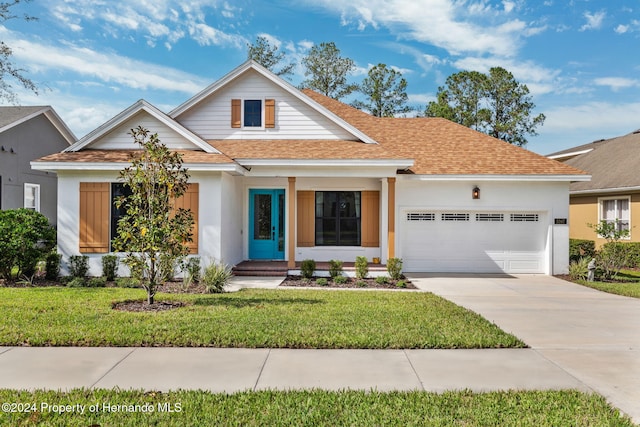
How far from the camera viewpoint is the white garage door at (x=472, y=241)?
14602mm

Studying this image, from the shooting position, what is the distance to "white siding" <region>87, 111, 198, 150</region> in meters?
13.0

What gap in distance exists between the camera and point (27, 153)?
1880 centimetres

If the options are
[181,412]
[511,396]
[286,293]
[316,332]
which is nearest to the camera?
[181,412]

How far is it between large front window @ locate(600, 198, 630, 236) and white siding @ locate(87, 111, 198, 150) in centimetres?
1667

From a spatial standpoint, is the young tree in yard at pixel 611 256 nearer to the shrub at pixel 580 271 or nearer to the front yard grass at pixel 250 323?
the shrub at pixel 580 271

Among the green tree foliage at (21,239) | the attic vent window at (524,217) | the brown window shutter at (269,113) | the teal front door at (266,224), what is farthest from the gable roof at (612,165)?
the green tree foliage at (21,239)

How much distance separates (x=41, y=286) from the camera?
432 inches

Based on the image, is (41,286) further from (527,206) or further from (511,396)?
(527,206)

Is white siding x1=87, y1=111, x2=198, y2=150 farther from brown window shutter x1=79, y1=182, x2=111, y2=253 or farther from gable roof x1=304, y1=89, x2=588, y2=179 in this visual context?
gable roof x1=304, y1=89, x2=588, y2=179

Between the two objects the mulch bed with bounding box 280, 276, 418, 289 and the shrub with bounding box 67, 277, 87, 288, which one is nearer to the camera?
the shrub with bounding box 67, 277, 87, 288

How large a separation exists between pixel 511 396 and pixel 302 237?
11.0 metres

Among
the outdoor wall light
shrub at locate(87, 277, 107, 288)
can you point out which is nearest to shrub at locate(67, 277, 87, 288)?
shrub at locate(87, 277, 107, 288)

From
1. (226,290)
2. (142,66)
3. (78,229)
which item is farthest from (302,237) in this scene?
(142,66)

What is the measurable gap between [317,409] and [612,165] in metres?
21.8
